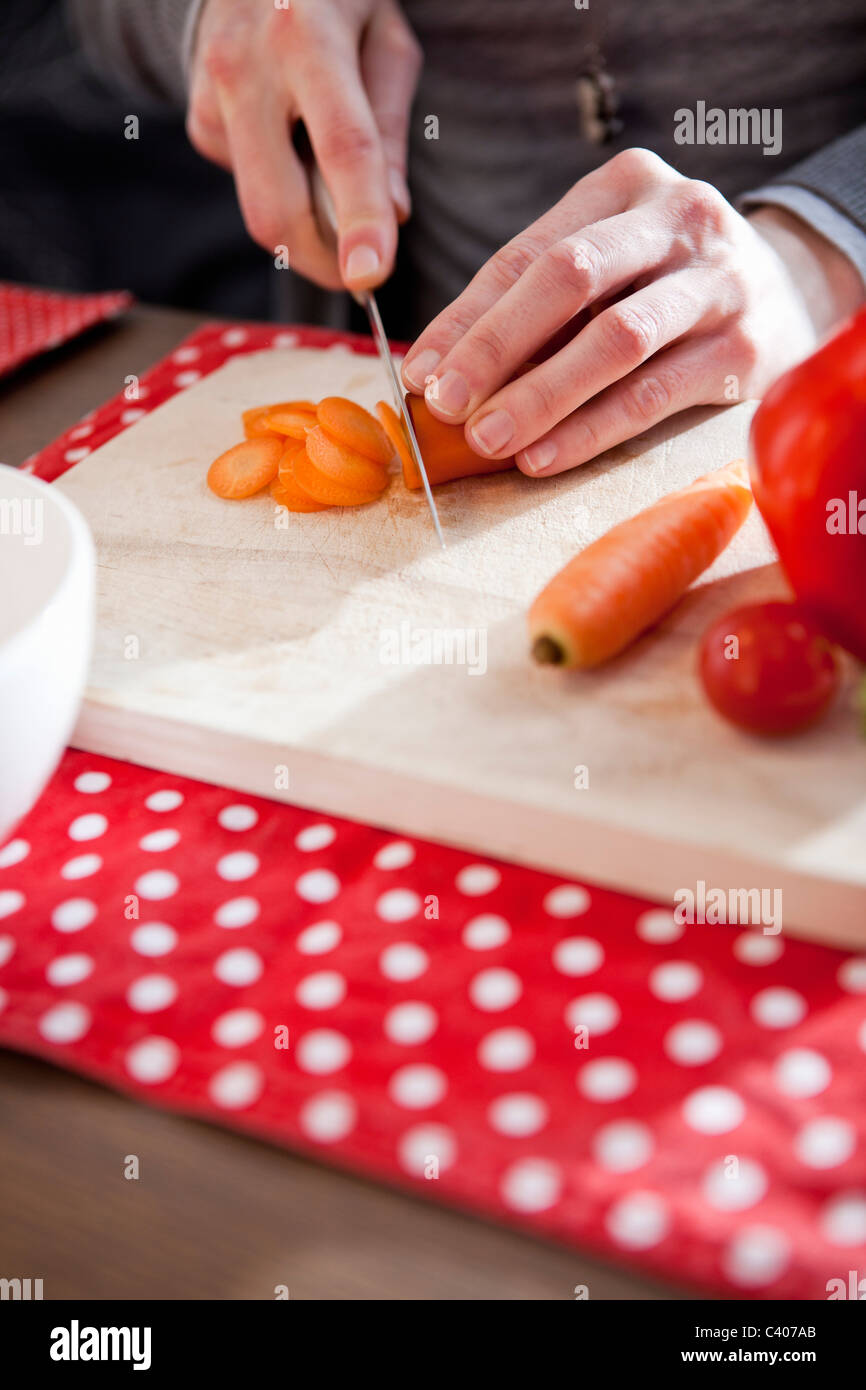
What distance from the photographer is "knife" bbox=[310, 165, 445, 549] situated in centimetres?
112

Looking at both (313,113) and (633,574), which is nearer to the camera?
(633,574)

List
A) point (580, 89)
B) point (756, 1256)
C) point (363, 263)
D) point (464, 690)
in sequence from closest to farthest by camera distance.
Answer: point (756, 1256) < point (464, 690) < point (363, 263) < point (580, 89)

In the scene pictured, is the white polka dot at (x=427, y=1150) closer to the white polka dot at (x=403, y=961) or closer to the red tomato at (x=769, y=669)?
the white polka dot at (x=403, y=961)

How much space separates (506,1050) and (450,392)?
668mm

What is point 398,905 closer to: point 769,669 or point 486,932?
point 486,932

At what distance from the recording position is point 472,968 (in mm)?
714

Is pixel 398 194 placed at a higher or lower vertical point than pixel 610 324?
higher

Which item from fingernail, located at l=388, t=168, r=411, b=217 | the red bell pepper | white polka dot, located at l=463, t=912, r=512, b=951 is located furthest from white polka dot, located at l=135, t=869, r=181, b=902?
fingernail, located at l=388, t=168, r=411, b=217

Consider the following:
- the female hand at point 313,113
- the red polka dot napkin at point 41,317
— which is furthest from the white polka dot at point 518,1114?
the red polka dot napkin at point 41,317

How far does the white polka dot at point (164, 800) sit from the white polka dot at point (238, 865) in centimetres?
8

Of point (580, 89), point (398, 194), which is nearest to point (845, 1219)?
point (398, 194)

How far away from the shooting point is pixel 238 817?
86 centimetres

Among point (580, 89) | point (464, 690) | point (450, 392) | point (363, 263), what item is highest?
point (580, 89)

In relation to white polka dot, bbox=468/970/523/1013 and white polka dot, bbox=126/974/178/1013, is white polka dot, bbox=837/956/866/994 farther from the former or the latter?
white polka dot, bbox=126/974/178/1013
